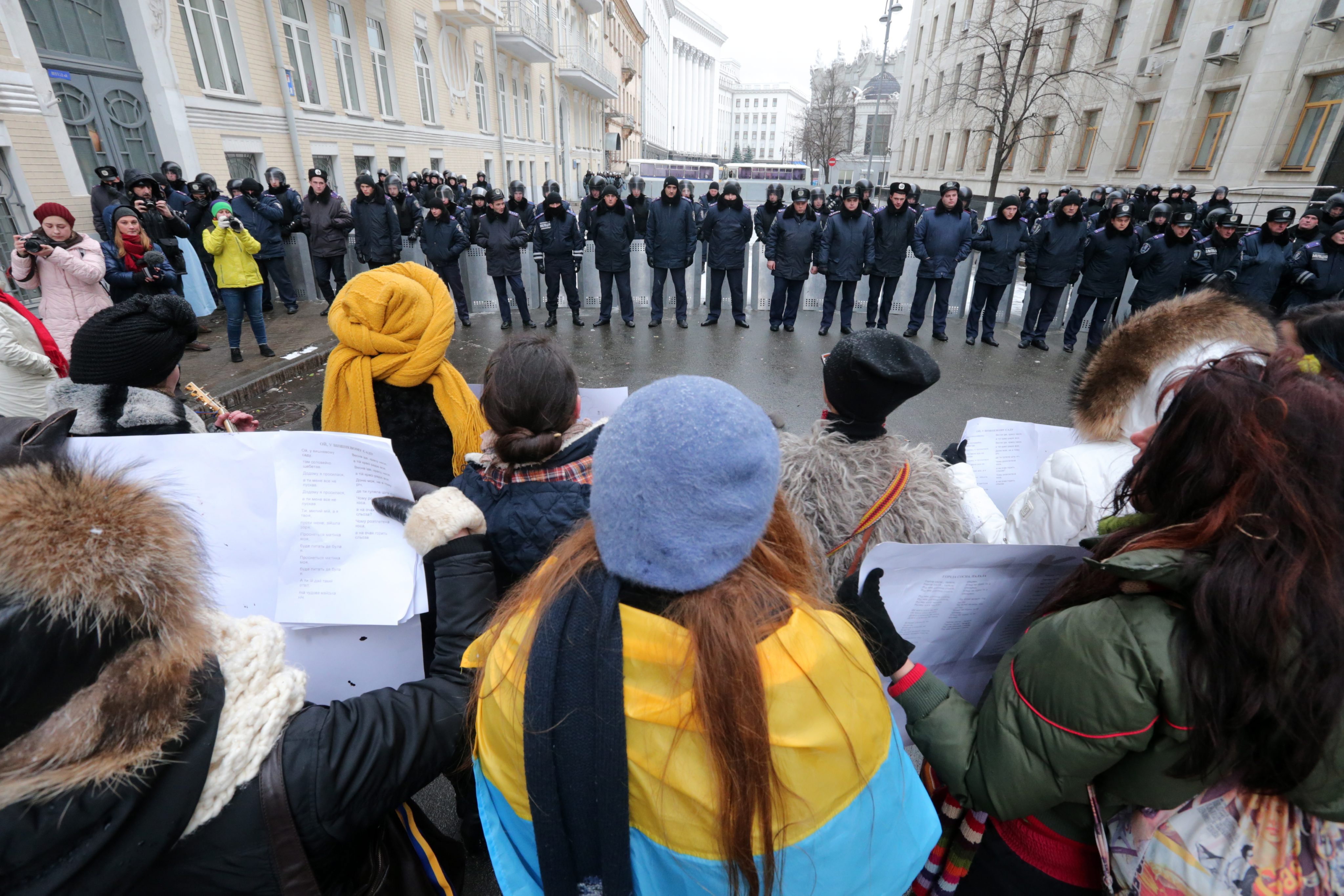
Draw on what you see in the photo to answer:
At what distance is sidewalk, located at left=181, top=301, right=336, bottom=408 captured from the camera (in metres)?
5.89

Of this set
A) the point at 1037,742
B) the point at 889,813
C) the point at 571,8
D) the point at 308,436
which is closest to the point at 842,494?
the point at 1037,742

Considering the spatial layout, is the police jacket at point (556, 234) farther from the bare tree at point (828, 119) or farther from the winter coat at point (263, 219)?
the bare tree at point (828, 119)

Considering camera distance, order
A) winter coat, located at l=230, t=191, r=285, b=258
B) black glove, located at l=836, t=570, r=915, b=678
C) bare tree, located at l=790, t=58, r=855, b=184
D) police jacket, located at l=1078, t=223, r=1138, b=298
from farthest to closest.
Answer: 1. bare tree, located at l=790, t=58, r=855, b=184
2. winter coat, located at l=230, t=191, r=285, b=258
3. police jacket, located at l=1078, t=223, r=1138, b=298
4. black glove, located at l=836, t=570, r=915, b=678

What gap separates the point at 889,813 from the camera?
94 centimetres

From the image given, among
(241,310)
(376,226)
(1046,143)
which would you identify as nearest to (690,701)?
(241,310)

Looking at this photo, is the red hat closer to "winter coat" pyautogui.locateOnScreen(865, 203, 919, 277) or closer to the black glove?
the black glove

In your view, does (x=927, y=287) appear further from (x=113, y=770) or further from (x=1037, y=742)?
(x=113, y=770)

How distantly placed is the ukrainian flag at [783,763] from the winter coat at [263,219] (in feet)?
29.3

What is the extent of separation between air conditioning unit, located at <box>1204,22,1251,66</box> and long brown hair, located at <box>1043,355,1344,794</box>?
20.9 metres

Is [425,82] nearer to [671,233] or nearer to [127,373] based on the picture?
[671,233]

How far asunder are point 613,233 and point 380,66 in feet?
42.0

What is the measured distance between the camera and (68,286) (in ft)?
16.0

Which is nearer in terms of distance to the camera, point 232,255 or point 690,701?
point 690,701

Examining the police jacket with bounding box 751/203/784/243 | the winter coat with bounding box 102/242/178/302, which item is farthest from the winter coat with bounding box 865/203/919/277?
the winter coat with bounding box 102/242/178/302
